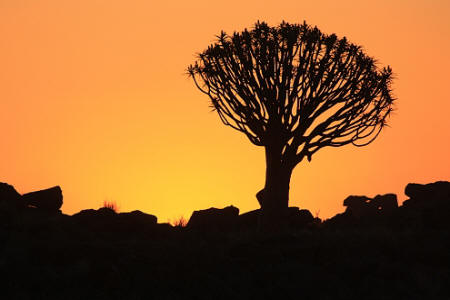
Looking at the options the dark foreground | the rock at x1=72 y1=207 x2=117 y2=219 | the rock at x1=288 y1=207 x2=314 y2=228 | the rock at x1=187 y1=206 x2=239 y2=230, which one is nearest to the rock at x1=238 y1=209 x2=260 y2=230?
the rock at x1=187 y1=206 x2=239 y2=230

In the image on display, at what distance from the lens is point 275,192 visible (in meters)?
23.7

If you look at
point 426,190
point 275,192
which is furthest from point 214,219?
point 426,190

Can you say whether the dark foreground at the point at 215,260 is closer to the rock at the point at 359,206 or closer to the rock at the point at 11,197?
the rock at the point at 11,197

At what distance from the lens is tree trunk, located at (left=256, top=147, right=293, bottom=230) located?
77.3 ft

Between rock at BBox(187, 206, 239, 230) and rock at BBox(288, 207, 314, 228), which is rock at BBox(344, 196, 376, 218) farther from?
rock at BBox(187, 206, 239, 230)

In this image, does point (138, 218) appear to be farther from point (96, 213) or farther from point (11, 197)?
point (11, 197)

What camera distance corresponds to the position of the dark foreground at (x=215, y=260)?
15.4 meters

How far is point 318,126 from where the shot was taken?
2416 cm

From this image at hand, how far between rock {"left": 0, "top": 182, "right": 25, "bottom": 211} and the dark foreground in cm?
15

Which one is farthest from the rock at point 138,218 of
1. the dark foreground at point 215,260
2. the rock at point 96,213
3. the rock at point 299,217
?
the rock at point 299,217

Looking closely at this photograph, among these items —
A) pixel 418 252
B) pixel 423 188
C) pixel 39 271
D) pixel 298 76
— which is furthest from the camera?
pixel 423 188

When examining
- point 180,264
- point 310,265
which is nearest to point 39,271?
point 180,264

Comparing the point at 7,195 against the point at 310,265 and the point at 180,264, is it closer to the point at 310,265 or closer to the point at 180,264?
the point at 180,264

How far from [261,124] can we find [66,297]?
1089 cm
